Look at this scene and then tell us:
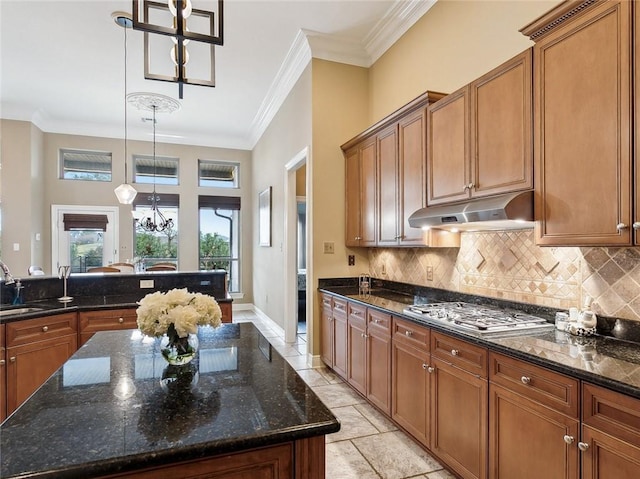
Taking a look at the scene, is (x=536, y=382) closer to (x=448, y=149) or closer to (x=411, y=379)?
(x=411, y=379)

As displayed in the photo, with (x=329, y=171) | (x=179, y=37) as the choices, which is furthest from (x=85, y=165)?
(x=179, y=37)

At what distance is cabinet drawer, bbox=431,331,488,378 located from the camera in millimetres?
1863

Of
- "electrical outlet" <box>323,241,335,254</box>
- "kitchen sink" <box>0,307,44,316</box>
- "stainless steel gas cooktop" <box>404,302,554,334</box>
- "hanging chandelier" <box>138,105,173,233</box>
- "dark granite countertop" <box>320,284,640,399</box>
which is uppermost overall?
"hanging chandelier" <box>138,105,173,233</box>

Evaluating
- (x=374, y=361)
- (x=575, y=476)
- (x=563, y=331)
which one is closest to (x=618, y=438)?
(x=575, y=476)

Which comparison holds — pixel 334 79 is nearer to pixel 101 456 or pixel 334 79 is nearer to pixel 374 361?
pixel 374 361

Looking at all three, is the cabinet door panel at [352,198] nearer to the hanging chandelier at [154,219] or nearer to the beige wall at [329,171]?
the beige wall at [329,171]

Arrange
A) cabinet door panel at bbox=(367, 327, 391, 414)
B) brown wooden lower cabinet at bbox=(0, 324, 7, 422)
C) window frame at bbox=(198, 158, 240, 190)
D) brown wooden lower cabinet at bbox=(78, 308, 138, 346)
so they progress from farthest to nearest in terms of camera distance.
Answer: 1. window frame at bbox=(198, 158, 240, 190)
2. brown wooden lower cabinet at bbox=(78, 308, 138, 346)
3. cabinet door panel at bbox=(367, 327, 391, 414)
4. brown wooden lower cabinet at bbox=(0, 324, 7, 422)

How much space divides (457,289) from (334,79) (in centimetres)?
277

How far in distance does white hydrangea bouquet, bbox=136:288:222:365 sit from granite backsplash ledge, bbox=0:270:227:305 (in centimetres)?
218

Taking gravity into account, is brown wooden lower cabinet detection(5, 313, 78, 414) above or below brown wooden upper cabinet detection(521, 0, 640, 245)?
below

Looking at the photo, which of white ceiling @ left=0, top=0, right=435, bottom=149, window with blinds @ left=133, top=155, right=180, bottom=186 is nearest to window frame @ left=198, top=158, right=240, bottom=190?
window with blinds @ left=133, top=155, right=180, bottom=186

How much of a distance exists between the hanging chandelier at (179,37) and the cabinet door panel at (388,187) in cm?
158

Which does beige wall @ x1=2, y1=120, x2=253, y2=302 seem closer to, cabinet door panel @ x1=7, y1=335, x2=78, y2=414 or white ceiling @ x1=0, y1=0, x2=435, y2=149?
white ceiling @ x1=0, y1=0, x2=435, y2=149

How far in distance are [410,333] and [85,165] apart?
715 centimetres
